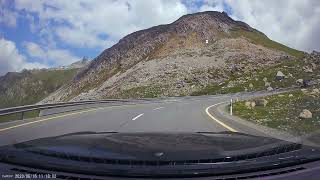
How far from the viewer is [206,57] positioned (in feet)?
350

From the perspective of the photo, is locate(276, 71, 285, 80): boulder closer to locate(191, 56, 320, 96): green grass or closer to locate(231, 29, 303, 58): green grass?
locate(191, 56, 320, 96): green grass

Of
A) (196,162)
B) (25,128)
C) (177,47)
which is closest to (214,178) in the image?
(196,162)

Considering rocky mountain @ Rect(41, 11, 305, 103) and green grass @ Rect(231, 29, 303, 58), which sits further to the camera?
green grass @ Rect(231, 29, 303, 58)

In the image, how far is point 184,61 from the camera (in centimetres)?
10525

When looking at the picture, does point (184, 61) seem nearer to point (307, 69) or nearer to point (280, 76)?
point (280, 76)

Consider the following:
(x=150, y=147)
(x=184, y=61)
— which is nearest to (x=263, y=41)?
(x=184, y=61)

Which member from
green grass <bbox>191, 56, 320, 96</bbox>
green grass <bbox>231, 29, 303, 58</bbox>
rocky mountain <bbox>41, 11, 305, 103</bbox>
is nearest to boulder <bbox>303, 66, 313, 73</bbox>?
green grass <bbox>191, 56, 320, 96</bbox>

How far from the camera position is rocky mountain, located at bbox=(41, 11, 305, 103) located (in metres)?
93.1

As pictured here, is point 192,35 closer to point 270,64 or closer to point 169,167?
point 270,64

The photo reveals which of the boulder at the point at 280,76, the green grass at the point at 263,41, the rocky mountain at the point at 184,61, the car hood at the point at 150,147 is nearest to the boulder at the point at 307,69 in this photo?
the boulder at the point at 280,76

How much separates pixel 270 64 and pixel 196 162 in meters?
100

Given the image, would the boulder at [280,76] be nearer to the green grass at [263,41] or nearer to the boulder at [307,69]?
the boulder at [307,69]

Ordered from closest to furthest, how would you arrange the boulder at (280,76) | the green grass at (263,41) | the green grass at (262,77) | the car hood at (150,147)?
1. the car hood at (150,147)
2. the green grass at (262,77)
3. the boulder at (280,76)
4. the green grass at (263,41)

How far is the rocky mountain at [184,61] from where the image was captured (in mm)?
93125
